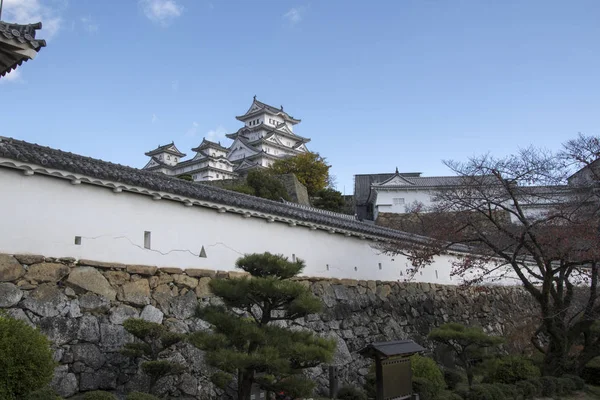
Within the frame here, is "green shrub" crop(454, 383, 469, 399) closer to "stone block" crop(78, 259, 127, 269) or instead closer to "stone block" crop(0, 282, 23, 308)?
"stone block" crop(78, 259, 127, 269)

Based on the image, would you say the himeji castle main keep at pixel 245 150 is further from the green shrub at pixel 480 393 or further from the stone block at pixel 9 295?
the stone block at pixel 9 295

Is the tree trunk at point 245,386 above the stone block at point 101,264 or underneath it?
underneath

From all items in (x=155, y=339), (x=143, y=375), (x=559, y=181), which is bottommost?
(x=143, y=375)

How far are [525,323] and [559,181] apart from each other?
6.74m

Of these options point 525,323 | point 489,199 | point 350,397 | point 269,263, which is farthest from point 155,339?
point 525,323

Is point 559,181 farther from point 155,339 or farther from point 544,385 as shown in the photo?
point 155,339

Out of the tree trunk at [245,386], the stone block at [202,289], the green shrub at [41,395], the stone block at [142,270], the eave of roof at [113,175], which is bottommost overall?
the tree trunk at [245,386]

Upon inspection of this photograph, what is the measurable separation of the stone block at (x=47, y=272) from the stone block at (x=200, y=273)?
2198 millimetres

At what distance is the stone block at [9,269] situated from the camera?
660 cm

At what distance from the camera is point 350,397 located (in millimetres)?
9328

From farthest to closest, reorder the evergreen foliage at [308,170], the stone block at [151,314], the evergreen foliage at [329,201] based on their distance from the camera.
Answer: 1. the evergreen foliage at [308,170]
2. the evergreen foliage at [329,201]
3. the stone block at [151,314]

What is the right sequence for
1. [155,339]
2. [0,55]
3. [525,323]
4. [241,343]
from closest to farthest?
[0,55] → [241,343] → [155,339] → [525,323]

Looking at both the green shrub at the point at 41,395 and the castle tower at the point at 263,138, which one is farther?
the castle tower at the point at 263,138

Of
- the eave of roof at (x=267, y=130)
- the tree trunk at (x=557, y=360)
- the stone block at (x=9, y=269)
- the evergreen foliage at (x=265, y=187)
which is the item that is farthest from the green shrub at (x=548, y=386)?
the eave of roof at (x=267, y=130)
